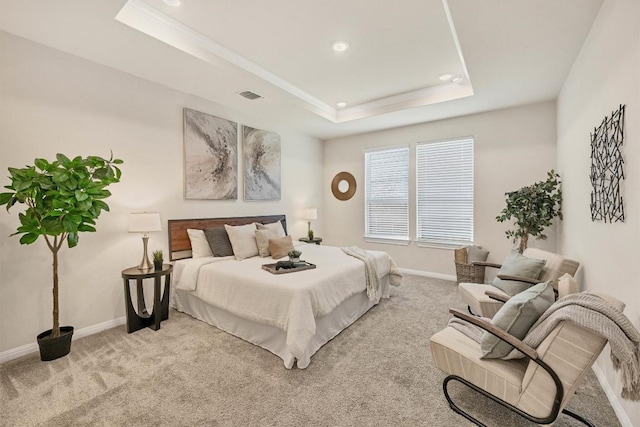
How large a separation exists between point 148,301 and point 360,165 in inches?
172

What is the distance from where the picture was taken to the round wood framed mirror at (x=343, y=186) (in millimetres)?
6004

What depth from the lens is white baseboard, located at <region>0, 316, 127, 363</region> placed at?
2.42 meters

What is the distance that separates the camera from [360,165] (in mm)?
5887

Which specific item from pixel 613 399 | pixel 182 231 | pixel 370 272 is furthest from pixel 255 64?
pixel 613 399

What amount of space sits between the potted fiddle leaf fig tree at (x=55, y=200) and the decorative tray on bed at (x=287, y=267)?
1.60m

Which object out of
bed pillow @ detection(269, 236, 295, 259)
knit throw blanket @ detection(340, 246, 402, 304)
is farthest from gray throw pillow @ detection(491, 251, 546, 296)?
bed pillow @ detection(269, 236, 295, 259)

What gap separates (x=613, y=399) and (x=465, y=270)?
252 cm

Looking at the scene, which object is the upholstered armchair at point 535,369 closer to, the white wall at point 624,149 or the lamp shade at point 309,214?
the white wall at point 624,149

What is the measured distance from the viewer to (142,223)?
2.95 m

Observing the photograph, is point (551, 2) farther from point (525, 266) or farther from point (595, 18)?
point (525, 266)

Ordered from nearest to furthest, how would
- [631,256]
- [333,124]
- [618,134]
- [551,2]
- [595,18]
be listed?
[631,256], [618,134], [551,2], [595,18], [333,124]

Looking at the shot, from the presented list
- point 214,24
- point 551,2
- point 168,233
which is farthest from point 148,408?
point 551,2

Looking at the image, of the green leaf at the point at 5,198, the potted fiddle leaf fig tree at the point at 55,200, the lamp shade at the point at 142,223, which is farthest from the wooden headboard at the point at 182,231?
the green leaf at the point at 5,198

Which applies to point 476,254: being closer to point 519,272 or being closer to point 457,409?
point 519,272
